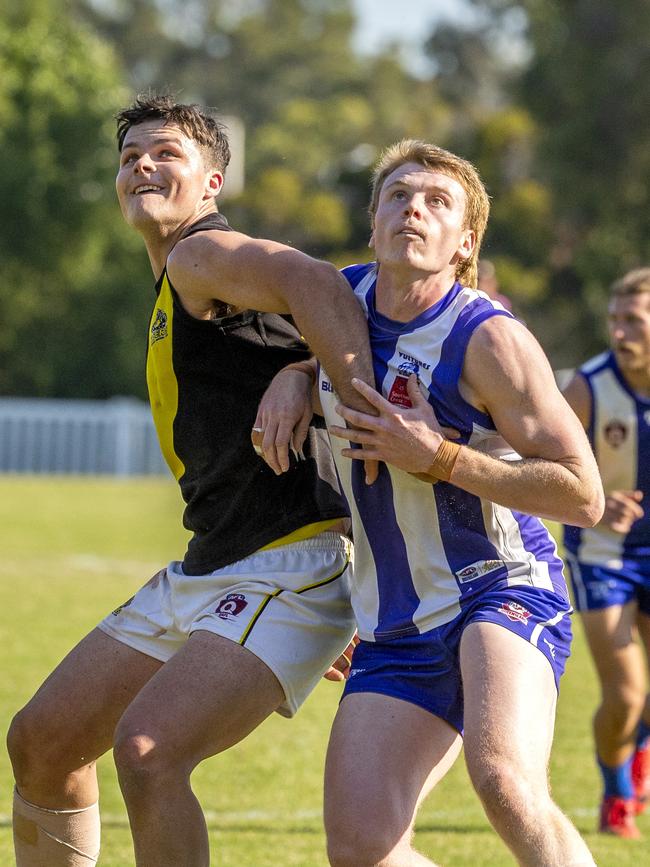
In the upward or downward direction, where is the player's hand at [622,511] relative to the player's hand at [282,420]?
downward

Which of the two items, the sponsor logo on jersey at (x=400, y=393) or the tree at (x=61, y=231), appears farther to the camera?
the tree at (x=61, y=231)

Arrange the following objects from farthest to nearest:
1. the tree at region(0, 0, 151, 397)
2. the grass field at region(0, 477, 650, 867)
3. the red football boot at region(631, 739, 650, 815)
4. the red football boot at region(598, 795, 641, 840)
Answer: the tree at region(0, 0, 151, 397) → the red football boot at region(631, 739, 650, 815) → the red football boot at region(598, 795, 641, 840) → the grass field at region(0, 477, 650, 867)

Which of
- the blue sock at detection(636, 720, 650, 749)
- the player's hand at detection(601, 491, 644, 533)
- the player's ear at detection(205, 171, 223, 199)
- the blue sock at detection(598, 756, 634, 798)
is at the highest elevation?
the player's ear at detection(205, 171, 223, 199)

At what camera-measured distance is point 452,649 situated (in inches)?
151

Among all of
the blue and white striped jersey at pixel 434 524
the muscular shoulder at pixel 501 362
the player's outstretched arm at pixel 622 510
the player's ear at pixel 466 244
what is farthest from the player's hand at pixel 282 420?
the player's outstretched arm at pixel 622 510

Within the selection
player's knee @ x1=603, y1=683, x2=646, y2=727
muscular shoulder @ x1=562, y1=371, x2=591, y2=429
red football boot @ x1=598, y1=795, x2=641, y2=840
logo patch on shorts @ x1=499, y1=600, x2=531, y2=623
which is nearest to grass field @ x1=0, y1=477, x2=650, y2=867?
red football boot @ x1=598, y1=795, x2=641, y2=840

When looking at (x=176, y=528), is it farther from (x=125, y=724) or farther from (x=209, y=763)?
(x=125, y=724)

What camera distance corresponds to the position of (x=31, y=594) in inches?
479

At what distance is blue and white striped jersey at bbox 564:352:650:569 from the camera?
21.9 ft

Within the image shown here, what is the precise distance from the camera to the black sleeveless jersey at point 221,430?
4.19 m

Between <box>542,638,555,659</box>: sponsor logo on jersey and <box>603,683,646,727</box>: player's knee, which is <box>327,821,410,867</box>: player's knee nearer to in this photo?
<box>542,638,555,659</box>: sponsor logo on jersey

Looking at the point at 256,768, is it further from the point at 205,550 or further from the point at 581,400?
the point at 205,550

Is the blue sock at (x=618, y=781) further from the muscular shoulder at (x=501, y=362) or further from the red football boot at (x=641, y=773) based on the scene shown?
the muscular shoulder at (x=501, y=362)

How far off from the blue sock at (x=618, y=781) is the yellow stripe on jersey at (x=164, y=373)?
302 centimetres
